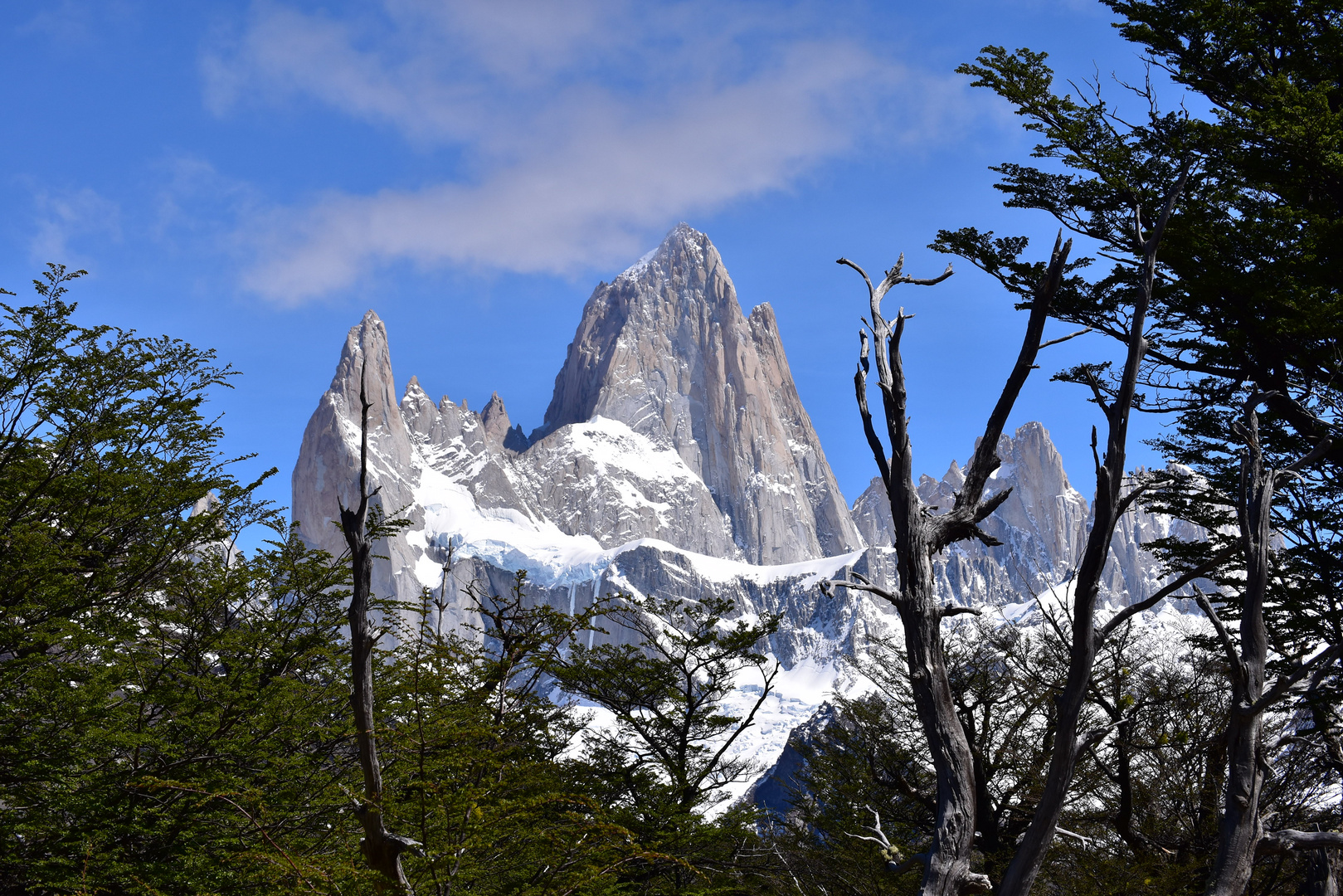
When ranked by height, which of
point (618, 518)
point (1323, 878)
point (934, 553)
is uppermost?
point (618, 518)

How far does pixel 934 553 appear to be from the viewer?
6098 millimetres

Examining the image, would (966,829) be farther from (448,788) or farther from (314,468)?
(314,468)

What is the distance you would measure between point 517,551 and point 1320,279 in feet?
563

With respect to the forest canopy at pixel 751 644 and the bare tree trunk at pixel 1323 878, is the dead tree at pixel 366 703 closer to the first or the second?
the forest canopy at pixel 751 644

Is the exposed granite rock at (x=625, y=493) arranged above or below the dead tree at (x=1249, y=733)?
above

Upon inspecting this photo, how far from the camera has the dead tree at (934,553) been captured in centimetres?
503

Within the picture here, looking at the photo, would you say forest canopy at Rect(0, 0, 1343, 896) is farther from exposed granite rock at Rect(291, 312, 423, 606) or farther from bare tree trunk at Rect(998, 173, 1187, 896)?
exposed granite rock at Rect(291, 312, 423, 606)

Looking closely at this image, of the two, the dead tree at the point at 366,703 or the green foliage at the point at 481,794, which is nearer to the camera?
the dead tree at the point at 366,703

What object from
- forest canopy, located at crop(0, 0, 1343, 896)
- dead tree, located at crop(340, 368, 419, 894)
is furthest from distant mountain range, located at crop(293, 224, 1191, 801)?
dead tree, located at crop(340, 368, 419, 894)

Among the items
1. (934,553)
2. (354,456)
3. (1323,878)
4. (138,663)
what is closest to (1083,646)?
(934,553)

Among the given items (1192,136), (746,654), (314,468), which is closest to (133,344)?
(746,654)

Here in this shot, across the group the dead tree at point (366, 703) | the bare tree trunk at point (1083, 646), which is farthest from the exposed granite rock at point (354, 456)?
the bare tree trunk at point (1083, 646)

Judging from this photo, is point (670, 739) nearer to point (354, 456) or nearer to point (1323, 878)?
point (1323, 878)

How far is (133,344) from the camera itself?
43.8ft
